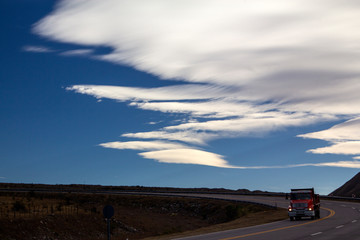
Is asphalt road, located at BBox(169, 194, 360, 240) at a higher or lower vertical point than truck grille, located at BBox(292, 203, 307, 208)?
lower

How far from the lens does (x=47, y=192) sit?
3696 inches

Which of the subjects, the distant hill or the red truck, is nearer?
the red truck

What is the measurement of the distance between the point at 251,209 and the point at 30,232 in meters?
28.7

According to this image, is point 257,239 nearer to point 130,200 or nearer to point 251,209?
point 251,209

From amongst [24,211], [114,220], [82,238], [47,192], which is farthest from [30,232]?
[47,192]

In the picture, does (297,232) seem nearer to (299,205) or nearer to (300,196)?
(299,205)

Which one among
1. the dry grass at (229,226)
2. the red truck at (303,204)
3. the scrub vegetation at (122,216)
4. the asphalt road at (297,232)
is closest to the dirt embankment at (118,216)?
the scrub vegetation at (122,216)

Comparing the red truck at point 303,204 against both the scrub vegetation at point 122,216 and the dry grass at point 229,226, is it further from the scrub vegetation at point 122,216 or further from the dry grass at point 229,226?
the scrub vegetation at point 122,216

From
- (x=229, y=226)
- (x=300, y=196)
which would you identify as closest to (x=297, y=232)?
(x=229, y=226)

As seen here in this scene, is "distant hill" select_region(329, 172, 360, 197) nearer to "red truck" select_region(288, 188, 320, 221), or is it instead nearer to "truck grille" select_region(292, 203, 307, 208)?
"red truck" select_region(288, 188, 320, 221)

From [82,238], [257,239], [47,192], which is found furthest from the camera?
[47,192]

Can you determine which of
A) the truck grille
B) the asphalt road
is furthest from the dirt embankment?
the asphalt road

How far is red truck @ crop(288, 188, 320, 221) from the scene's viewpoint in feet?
124

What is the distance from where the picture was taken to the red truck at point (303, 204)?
37.8m
